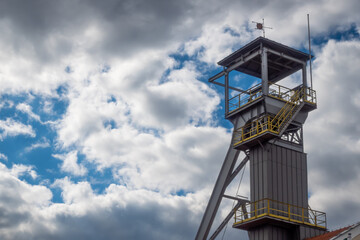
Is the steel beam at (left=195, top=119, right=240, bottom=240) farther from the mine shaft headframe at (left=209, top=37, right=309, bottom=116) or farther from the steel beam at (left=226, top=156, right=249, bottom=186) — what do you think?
the mine shaft headframe at (left=209, top=37, right=309, bottom=116)

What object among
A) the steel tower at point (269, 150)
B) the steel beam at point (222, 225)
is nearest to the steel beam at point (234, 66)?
the steel tower at point (269, 150)

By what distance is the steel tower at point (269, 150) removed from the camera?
42812 mm

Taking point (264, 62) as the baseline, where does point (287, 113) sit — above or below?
below

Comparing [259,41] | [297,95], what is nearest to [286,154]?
[297,95]

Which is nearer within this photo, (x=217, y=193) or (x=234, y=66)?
(x=217, y=193)

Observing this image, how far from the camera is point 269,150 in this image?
147 feet

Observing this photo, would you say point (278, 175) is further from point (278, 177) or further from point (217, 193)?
point (217, 193)

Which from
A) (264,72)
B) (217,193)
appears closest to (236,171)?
(217,193)

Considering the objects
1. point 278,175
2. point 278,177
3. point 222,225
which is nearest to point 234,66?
point 278,175

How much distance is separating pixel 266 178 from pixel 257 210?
8.42ft

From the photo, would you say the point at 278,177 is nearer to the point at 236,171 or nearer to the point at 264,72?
the point at 236,171

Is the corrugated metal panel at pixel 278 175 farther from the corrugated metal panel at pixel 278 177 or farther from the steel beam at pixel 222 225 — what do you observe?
the steel beam at pixel 222 225

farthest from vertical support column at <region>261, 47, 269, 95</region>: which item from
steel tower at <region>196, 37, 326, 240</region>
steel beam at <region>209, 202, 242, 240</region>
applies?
steel beam at <region>209, 202, 242, 240</region>

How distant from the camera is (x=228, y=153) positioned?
1937 inches
